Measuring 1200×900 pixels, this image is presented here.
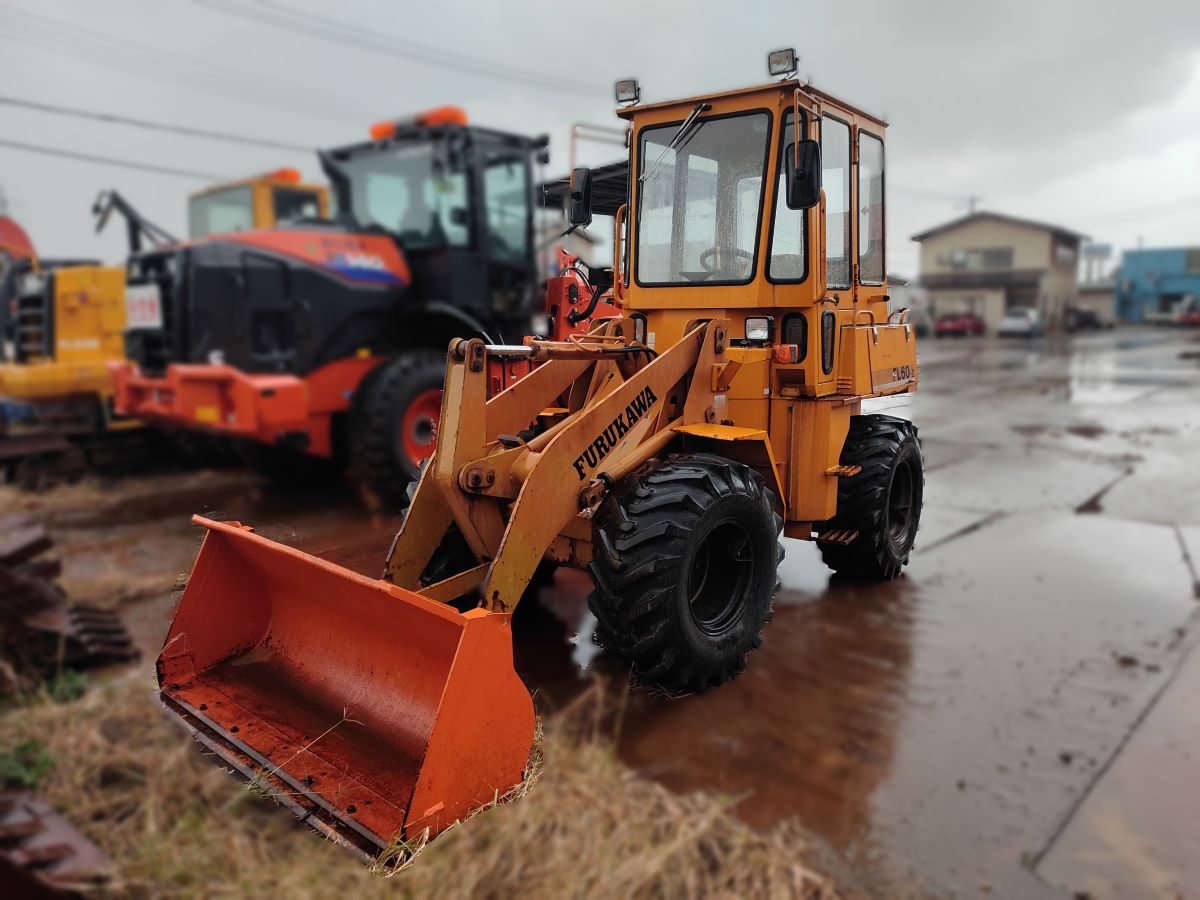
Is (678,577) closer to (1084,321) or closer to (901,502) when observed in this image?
(901,502)

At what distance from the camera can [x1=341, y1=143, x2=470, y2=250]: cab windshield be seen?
364 centimetres

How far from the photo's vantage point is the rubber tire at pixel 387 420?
11.3 ft

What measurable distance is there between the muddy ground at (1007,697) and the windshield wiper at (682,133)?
159 feet

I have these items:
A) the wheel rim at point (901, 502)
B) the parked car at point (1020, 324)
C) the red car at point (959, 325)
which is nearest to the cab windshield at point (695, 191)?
the wheel rim at point (901, 502)

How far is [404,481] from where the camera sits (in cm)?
343

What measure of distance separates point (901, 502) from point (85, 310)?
2363 centimetres

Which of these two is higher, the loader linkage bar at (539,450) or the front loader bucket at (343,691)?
the loader linkage bar at (539,450)

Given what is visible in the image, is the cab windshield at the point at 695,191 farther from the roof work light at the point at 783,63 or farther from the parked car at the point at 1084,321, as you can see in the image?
the parked car at the point at 1084,321

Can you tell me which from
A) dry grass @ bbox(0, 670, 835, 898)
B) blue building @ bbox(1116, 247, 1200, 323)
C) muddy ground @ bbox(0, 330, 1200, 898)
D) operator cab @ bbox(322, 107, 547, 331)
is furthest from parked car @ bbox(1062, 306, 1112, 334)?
muddy ground @ bbox(0, 330, 1200, 898)

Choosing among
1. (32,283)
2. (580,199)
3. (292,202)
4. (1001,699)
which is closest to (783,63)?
(580,199)

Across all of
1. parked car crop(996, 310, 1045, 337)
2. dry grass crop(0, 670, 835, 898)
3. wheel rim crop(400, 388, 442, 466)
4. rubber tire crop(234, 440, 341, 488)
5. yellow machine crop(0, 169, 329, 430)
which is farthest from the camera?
dry grass crop(0, 670, 835, 898)

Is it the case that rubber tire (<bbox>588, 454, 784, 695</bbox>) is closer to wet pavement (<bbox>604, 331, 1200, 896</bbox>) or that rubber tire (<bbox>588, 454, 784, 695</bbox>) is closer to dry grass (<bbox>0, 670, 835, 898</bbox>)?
dry grass (<bbox>0, 670, 835, 898</bbox>)

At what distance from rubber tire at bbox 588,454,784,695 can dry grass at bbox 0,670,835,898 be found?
54.7 ft

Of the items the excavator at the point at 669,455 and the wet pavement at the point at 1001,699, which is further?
the wet pavement at the point at 1001,699
